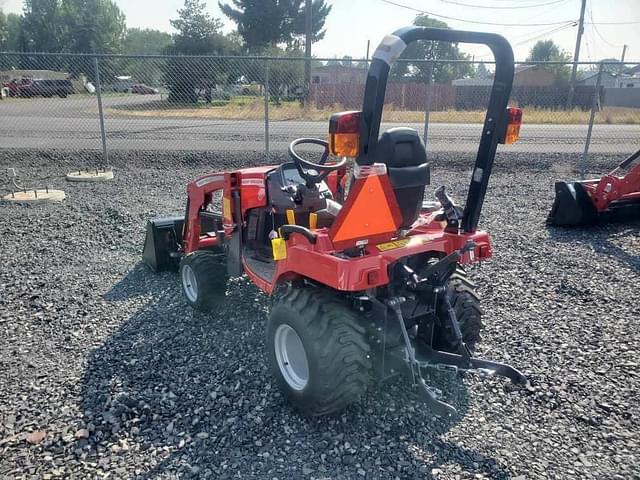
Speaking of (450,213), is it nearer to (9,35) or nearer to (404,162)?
(404,162)

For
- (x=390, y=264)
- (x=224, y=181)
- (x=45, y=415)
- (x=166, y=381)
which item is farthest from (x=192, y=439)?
(x=224, y=181)

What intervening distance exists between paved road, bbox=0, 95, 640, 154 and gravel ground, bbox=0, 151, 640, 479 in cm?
793

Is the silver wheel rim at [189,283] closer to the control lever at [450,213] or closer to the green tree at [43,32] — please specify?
the control lever at [450,213]

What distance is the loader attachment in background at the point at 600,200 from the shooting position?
6.51m

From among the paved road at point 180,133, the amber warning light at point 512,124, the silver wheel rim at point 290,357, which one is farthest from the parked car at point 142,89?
the amber warning light at point 512,124

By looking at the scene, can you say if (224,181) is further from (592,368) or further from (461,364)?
(592,368)

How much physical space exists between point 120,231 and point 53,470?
4270 millimetres

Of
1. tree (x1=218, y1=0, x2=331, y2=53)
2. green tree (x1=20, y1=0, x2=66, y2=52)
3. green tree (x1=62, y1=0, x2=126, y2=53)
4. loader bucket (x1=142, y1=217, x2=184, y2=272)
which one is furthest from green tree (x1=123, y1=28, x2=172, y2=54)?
loader bucket (x1=142, y1=217, x2=184, y2=272)

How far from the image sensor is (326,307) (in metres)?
2.83

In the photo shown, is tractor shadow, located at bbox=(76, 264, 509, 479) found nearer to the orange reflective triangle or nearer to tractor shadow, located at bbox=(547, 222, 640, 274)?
the orange reflective triangle

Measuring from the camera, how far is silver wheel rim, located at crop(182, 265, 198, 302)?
4.33m

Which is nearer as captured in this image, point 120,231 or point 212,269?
point 212,269

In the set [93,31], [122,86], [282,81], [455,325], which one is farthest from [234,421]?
[93,31]

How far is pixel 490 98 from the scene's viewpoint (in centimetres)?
279
